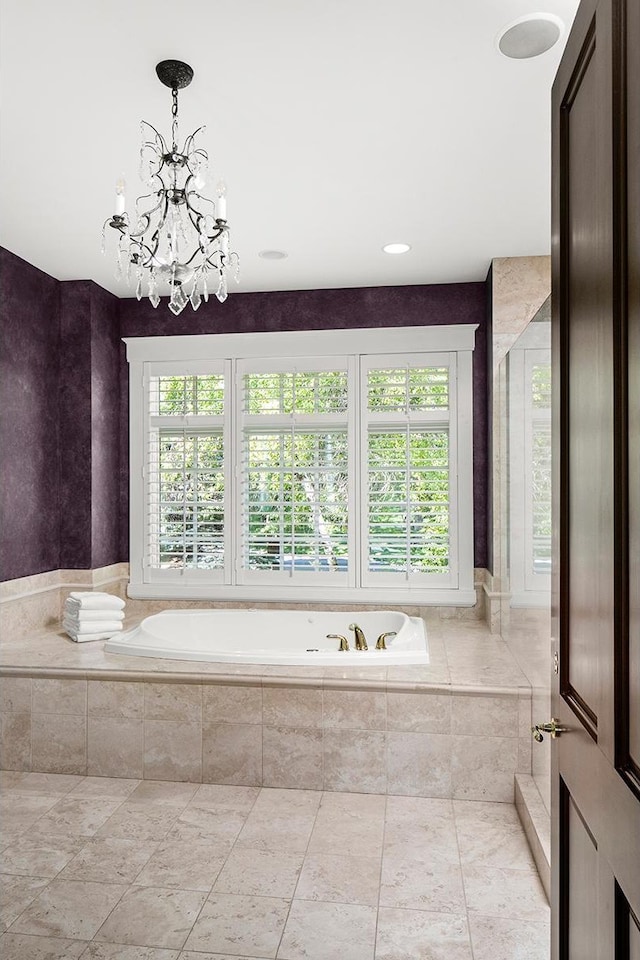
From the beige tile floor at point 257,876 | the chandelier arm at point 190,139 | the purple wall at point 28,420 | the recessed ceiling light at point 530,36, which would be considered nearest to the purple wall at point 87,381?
the purple wall at point 28,420

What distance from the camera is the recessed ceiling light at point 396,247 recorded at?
370cm

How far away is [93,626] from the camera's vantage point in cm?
386

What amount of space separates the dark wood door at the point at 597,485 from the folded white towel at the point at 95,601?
296cm

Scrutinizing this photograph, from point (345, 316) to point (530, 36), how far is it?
2520 mm

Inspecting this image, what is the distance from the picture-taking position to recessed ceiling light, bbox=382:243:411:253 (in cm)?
370

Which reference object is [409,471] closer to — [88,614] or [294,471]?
[294,471]

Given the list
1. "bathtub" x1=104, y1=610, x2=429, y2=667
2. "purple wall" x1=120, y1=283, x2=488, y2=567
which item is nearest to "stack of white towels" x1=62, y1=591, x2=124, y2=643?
"bathtub" x1=104, y1=610, x2=429, y2=667

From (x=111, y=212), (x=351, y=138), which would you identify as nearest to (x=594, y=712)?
(x=351, y=138)

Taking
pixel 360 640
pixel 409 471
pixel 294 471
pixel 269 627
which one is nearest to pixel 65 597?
pixel 269 627

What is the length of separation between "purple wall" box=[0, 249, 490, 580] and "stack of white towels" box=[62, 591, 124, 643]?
0.37 meters

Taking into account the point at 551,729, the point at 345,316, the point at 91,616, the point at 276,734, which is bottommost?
the point at 276,734

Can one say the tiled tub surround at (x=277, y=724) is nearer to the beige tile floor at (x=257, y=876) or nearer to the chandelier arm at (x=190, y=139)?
the beige tile floor at (x=257, y=876)

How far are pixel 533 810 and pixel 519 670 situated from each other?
2.31ft

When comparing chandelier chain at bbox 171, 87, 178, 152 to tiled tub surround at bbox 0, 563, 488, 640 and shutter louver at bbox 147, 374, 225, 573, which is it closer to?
shutter louver at bbox 147, 374, 225, 573
